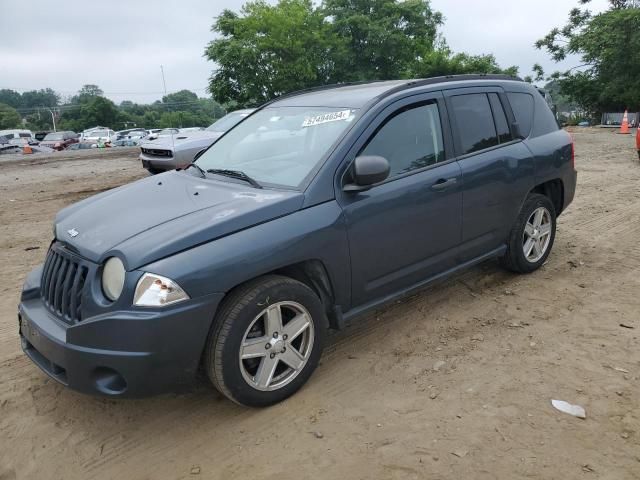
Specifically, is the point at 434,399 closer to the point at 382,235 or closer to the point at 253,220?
the point at 382,235

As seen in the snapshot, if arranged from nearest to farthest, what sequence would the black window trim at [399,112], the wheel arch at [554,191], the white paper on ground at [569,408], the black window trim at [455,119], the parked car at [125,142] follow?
the white paper on ground at [569,408] < the black window trim at [399,112] < the black window trim at [455,119] < the wheel arch at [554,191] < the parked car at [125,142]

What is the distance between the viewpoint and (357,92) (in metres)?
3.88

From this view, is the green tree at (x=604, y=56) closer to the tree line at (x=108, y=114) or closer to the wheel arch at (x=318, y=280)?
the wheel arch at (x=318, y=280)

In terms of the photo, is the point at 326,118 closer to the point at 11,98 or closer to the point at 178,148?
the point at 178,148

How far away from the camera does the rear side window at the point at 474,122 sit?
4.04 metres

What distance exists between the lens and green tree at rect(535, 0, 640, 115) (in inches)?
1039

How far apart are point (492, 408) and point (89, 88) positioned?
460 feet

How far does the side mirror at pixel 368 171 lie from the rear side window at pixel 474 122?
110 cm

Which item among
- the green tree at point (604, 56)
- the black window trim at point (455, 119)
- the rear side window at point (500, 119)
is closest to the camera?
the black window trim at point (455, 119)

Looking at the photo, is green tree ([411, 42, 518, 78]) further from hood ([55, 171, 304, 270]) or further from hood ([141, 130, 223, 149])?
hood ([55, 171, 304, 270])

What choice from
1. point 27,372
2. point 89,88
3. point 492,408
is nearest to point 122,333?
point 27,372

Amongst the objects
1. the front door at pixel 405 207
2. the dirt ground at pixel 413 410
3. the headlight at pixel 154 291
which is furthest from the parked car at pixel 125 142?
the headlight at pixel 154 291

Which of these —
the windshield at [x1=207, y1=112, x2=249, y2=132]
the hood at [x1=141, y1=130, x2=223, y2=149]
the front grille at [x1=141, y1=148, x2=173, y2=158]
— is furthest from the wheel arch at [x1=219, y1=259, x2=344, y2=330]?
the windshield at [x1=207, y1=112, x2=249, y2=132]

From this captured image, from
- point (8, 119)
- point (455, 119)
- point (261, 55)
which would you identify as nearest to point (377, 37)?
point (261, 55)
